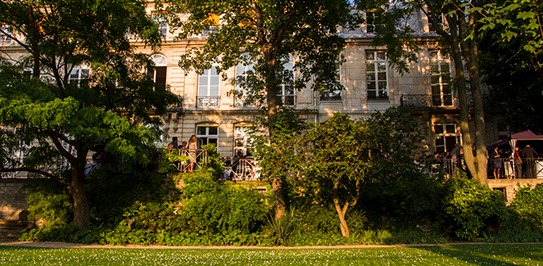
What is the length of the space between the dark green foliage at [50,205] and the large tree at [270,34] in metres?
6.69

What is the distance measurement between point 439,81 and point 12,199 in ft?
69.3

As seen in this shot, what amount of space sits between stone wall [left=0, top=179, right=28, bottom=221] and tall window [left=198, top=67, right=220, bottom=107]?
979cm

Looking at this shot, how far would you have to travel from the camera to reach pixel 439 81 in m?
23.2

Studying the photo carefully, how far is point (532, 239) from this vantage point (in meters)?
14.3

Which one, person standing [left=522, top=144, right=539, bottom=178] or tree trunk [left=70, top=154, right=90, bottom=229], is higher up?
person standing [left=522, top=144, right=539, bottom=178]

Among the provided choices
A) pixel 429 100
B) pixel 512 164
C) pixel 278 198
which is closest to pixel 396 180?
pixel 278 198

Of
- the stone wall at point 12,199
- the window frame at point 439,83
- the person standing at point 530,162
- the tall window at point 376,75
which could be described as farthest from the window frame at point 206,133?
the person standing at point 530,162

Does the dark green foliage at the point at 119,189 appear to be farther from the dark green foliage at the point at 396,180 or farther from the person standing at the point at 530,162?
the person standing at the point at 530,162

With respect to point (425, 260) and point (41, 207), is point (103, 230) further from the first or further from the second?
point (425, 260)

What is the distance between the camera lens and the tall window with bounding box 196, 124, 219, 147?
23.4 meters

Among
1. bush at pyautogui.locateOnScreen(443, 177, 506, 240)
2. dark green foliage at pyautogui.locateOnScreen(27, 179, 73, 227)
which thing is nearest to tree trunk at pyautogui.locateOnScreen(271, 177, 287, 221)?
bush at pyautogui.locateOnScreen(443, 177, 506, 240)

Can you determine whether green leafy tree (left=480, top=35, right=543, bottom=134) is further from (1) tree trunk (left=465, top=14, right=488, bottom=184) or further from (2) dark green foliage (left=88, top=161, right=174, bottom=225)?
(2) dark green foliage (left=88, top=161, right=174, bottom=225)

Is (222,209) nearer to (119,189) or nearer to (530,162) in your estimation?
(119,189)

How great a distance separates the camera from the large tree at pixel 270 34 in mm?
14445
